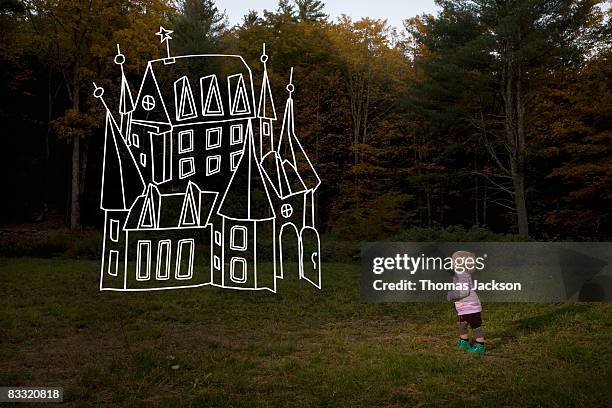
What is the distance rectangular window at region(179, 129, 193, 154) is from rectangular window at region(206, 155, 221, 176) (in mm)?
415

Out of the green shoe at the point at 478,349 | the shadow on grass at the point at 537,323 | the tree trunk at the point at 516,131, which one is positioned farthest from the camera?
the tree trunk at the point at 516,131

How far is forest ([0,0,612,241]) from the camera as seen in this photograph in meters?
19.9

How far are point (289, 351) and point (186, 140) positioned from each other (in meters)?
4.71

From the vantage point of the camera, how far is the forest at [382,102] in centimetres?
1991

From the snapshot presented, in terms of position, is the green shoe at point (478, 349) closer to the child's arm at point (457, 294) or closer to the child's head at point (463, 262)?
the child's arm at point (457, 294)

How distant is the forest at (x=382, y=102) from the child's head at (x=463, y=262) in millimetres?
12463

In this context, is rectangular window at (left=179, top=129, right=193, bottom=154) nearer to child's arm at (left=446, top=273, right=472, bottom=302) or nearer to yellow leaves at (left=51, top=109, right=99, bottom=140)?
child's arm at (left=446, top=273, right=472, bottom=302)

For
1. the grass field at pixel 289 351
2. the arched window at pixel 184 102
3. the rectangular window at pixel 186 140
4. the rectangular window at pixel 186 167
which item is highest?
the arched window at pixel 184 102

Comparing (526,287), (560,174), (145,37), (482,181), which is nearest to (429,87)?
(560,174)

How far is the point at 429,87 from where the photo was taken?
2092 cm

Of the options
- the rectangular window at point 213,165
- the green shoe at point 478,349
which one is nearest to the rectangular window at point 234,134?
the rectangular window at point 213,165

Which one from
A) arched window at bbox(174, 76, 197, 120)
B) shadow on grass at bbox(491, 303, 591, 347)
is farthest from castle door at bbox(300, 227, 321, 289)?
shadow on grass at bbox(491, 303, 591, 347)

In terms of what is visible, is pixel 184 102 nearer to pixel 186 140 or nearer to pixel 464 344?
pixel 186 140

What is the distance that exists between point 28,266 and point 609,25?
63.8 feet
